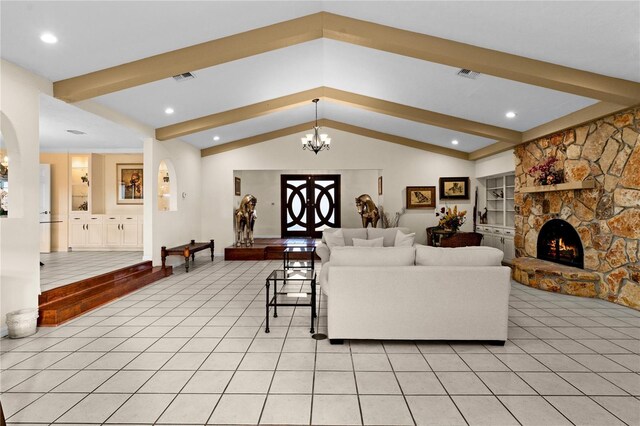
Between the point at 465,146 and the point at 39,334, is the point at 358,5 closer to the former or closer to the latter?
the point at 39,334

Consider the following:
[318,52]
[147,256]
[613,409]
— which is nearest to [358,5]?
[318,52]

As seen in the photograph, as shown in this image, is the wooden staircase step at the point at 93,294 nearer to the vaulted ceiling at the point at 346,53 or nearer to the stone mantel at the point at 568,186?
the vaulted ceiling at the point at 346,53

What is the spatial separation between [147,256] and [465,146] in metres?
7.35

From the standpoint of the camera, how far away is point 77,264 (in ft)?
21.7

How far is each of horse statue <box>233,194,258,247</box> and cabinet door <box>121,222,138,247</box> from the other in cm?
237

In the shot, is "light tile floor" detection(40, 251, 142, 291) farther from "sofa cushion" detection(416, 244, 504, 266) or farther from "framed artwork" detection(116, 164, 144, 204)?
"sofa cushion" detection(416, 244, 504, 266)

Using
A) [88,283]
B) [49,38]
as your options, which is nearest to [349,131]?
[88,283]

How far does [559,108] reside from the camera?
5.24 m

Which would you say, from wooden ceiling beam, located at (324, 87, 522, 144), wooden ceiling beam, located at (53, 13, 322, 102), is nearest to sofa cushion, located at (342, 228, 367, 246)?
wooden ceiling beam, located at (324, 87, 522, 144)

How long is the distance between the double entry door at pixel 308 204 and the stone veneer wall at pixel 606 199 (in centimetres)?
655

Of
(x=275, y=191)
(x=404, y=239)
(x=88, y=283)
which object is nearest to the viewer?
(x=88, y=283)

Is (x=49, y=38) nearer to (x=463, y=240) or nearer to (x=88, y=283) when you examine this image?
(x=88, y=283)

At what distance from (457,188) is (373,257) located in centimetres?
A: 662

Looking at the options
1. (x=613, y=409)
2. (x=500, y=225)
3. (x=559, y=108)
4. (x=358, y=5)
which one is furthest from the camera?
(x=500, y=225)
